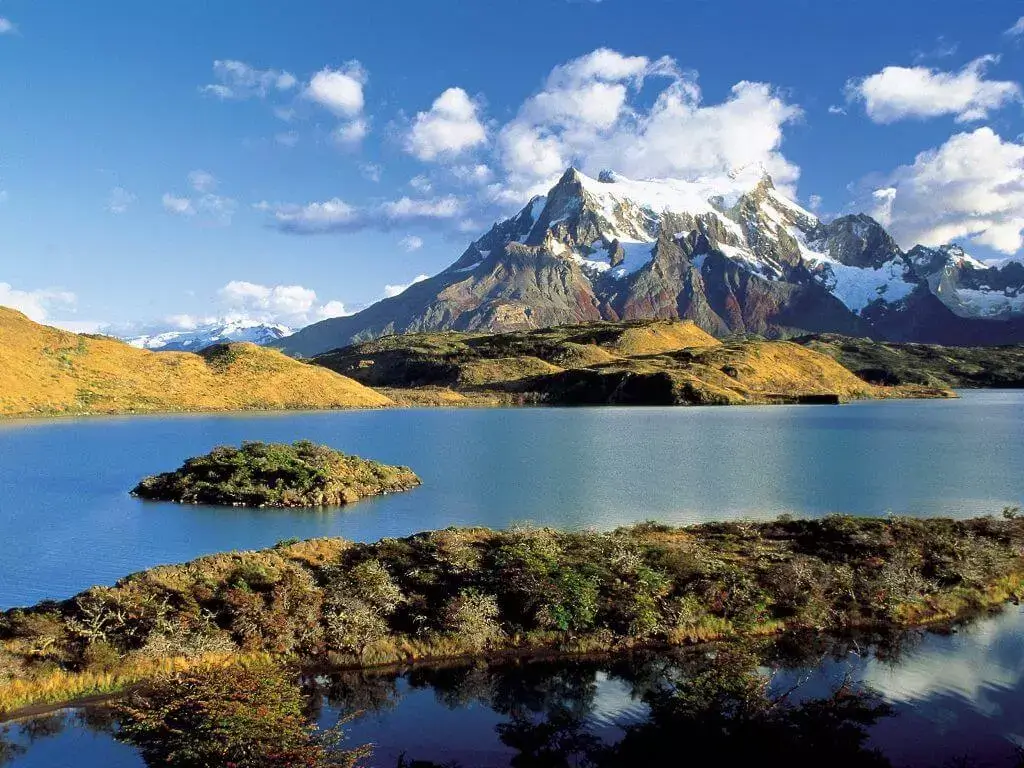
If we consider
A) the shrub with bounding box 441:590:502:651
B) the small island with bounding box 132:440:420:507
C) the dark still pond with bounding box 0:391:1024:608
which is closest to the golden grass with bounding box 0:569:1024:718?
the shrub with bounding box 441:590:502:651

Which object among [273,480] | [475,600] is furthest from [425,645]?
[273,480]

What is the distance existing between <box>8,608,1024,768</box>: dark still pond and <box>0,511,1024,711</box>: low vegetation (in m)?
1.73

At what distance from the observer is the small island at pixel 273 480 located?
5491cm

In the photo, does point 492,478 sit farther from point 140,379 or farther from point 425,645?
point 140,379

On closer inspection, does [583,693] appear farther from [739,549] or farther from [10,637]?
[10,637]

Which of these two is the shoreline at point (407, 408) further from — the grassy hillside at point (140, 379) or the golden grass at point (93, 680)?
the golden grass at point (93, 680)

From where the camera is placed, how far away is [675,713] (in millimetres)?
22031

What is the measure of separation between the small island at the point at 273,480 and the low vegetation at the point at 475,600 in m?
20.1

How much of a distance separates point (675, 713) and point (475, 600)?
9.13 metres

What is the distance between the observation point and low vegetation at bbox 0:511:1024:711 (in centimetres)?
2520

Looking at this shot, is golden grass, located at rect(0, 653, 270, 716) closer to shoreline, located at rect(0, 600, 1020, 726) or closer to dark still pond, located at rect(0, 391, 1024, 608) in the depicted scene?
shoreline, located at rect(0, 600, 1020, 726)

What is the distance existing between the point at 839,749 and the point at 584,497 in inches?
1369

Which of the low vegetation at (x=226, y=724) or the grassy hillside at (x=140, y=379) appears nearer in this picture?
the low vegetation at (x=226, y=724)

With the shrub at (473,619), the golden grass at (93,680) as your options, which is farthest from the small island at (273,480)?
the golden grass at (93,680)
